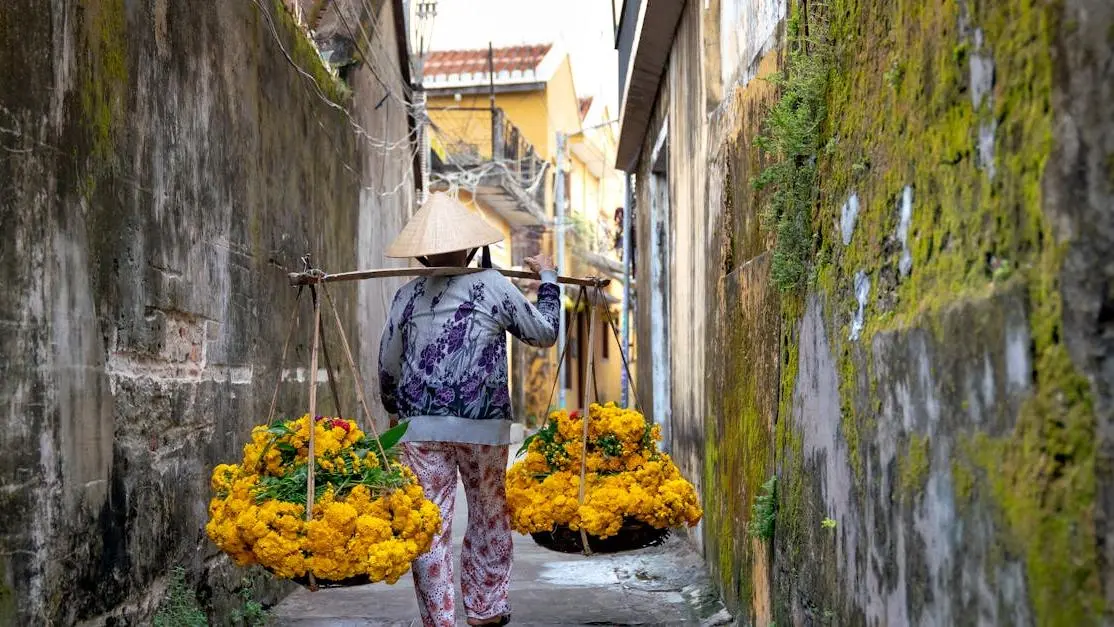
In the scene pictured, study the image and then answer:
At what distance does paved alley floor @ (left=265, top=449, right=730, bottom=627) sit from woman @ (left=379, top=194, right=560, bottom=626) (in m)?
0.81

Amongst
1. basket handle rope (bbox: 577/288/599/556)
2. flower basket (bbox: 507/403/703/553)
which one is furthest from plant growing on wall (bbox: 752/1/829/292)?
flower basket (bbox: 507/403/703/553)

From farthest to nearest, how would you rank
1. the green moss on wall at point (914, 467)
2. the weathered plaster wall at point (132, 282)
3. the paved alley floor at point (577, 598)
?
the paved alley floor at point (577, 598), the weathered plaster wall at point (132, 282), the green moss on wall at point (914, 467)

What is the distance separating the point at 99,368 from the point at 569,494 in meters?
1.83

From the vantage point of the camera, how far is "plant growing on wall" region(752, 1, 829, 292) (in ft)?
11.4

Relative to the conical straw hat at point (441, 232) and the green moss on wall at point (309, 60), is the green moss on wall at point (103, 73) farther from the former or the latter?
the green moss on wall at point (309, 60)

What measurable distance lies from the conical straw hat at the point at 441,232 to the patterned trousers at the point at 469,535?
2.58 feet

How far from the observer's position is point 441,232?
4.77 metres

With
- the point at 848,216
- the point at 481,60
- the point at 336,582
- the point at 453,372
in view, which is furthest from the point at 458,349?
the point at 481,60

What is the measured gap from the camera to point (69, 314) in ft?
12.0

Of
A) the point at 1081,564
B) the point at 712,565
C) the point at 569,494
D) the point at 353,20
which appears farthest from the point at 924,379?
the point at 353,20

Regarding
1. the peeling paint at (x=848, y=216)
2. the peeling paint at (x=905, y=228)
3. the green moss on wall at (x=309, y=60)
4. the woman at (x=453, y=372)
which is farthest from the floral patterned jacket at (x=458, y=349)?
the green moss on wall at (x=309, y=60)

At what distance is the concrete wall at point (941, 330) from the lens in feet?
5.52

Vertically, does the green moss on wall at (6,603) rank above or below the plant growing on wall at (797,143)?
below

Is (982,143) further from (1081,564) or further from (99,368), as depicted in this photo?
(99,368)
